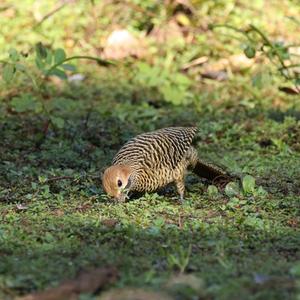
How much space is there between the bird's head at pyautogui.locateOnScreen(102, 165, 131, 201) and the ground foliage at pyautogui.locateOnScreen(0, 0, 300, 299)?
0.32ft

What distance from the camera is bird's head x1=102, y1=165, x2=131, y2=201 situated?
577cm

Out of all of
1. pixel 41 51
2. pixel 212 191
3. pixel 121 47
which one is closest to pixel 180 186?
pixel 212 191

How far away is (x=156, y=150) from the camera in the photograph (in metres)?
6.20

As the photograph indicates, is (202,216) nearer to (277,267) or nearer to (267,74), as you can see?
(277,267)

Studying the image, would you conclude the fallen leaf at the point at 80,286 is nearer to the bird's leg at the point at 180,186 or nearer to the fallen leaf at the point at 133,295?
the fallen leaf at the point at 133,295

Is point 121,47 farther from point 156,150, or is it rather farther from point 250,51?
point 156,150

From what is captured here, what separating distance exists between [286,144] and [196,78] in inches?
92.3

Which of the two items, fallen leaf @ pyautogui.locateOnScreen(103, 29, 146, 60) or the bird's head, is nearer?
the bird's head

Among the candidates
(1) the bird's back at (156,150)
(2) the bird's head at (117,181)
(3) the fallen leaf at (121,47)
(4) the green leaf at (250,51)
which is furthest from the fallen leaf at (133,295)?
(3) the fallen leaf at (121,47)

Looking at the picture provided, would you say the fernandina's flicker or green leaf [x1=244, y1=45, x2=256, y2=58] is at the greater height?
green leaf [x1=244, y1=45, x2=256, y2=58]

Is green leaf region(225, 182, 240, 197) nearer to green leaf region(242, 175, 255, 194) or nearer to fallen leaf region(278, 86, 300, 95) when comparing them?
green leaf region(242, 175, 255, 194)

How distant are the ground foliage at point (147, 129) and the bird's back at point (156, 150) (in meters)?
0.28

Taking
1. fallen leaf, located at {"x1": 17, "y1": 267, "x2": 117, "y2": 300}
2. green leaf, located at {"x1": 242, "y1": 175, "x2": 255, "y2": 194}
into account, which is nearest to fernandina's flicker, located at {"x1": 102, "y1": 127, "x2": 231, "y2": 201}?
green leaf, located at {"x1": 242, "y1": 175, "x2": 255, "y2": 194}

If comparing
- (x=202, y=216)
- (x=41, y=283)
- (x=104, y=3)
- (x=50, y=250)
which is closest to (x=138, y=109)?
A: (x=104, y=3)
